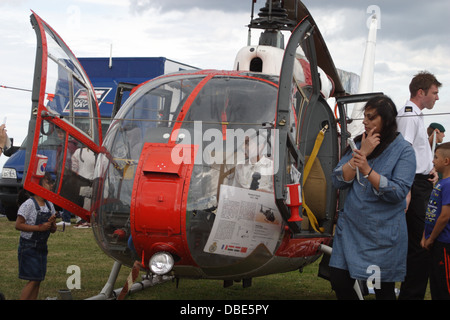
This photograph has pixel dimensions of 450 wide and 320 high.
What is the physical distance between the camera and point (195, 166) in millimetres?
4629

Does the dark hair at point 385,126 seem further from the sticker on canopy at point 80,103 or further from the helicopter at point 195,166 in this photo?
the sticker on canopy at point 80,103

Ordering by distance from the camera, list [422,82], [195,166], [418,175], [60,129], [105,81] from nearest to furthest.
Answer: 1. [195,166]
2. [60,129]
3. [418,175]
4. [422,82]
5. [105,81]

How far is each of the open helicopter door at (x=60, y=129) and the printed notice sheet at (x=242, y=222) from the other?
1.38 m

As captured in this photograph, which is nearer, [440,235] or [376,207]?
[376,207]

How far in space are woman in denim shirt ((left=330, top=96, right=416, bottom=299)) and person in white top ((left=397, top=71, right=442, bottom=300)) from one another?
2.99 ft

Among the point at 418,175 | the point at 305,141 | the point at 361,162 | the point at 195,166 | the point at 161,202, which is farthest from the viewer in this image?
the point at 305,141

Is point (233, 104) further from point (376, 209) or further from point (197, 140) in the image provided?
point (376, 209)

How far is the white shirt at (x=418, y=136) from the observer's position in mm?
5262

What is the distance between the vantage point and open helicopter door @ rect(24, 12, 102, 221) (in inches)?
194

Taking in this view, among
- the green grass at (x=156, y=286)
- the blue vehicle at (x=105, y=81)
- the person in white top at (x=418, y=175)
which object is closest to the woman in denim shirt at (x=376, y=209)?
the person in white top at (x=418, y=175)

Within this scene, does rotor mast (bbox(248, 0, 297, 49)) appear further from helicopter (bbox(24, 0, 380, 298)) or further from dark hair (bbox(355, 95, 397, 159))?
dark hair (bbox(355, 95, 397, 159))

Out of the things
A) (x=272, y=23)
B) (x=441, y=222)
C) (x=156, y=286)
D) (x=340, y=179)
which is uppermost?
(x=272, y=23)

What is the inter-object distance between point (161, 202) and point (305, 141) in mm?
1790

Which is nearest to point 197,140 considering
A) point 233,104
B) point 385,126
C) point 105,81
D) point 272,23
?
point 233,104
